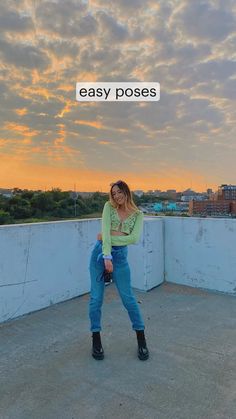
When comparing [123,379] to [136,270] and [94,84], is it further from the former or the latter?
[94,84]

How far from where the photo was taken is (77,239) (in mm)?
3701

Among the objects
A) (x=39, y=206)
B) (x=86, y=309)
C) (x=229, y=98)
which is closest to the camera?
(x=86, y=309)

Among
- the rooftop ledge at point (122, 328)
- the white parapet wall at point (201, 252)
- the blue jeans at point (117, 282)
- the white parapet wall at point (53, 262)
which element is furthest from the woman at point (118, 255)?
the white parapet wall at point (201, 252)

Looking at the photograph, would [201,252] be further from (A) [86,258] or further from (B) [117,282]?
(B) [117,282]

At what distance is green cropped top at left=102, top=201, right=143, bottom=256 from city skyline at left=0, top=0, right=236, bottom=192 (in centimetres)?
33

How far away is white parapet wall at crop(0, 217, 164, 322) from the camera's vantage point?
302 cm

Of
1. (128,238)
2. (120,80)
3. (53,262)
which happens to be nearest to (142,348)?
(128,238)

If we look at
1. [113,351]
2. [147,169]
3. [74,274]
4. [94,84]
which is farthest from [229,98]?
[113,351]

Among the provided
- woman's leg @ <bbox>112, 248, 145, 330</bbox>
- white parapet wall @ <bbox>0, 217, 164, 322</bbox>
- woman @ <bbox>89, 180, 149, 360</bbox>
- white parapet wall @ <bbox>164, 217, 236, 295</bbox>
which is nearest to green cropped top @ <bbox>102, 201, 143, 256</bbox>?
woman @ <bbox>89, 180, 149, 360</bbox>

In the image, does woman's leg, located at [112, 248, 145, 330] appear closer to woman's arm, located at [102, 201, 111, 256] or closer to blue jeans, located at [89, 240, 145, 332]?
blue jeans, located at [89, 240, 145, 332]

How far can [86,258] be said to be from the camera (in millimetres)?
3832

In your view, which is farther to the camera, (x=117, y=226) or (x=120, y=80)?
(x=120, y=80)

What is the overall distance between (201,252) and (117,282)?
6.10 feet

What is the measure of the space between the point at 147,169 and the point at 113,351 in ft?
25.5
